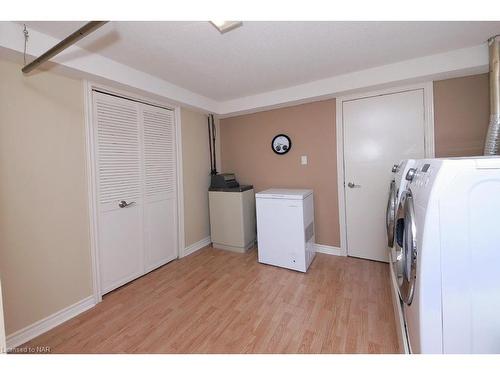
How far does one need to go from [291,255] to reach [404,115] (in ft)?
6.45

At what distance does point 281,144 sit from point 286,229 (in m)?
1.25

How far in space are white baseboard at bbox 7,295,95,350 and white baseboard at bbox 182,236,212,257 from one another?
118cm

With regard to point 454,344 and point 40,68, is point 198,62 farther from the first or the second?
point 454,344

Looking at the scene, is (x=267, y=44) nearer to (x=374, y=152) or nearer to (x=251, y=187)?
(x=374, y=152)

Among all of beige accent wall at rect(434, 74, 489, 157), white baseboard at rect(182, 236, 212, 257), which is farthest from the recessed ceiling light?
white baseboard at rect(182, 236, 212, 257)

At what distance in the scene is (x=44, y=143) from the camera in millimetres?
1647

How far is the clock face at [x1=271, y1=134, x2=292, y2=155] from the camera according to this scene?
3025 mm

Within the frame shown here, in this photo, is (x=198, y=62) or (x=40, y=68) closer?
(x=40, y=68)

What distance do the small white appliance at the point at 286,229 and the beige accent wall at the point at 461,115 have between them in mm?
1464

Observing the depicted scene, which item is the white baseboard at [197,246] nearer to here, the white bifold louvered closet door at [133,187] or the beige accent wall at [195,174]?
the beige accent wall at [195,174]

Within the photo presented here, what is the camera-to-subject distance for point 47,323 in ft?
5.39

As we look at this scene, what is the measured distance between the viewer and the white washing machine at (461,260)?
800 mm

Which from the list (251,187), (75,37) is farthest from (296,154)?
(75,37)
